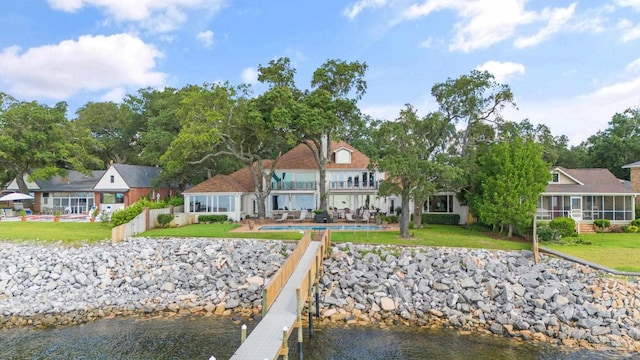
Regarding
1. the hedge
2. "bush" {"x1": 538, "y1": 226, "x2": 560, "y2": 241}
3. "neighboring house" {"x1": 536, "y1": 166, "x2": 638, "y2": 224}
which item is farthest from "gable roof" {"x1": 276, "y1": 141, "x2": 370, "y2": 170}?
"bush" {"x1": 538, "y1": 226, "x2": 560, "y2": 241}

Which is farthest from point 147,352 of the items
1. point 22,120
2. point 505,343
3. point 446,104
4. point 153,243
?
→ point 22,120

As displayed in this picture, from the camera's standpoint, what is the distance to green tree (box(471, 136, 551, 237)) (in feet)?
72.9

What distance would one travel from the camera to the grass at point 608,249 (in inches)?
706

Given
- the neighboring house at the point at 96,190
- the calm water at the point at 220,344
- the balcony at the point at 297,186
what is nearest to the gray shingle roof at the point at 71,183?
the neighboring house at the point at 96,190

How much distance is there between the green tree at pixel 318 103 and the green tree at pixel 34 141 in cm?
2062

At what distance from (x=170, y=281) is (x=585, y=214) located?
26.1 m

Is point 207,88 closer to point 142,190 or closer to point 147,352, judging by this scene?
point 142,190

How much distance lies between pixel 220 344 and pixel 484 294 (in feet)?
34.4

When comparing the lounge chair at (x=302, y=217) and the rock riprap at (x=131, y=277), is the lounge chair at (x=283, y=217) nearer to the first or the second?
the lounge chair at (x=302, y=217)

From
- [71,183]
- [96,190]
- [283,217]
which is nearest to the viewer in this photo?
[283,217]

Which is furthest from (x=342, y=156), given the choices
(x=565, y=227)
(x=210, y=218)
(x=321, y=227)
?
(x=565, y=227)

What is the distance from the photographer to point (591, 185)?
28.0m

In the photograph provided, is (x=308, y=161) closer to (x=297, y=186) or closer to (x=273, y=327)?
(x=297, y=186)

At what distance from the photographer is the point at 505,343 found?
539 inches
